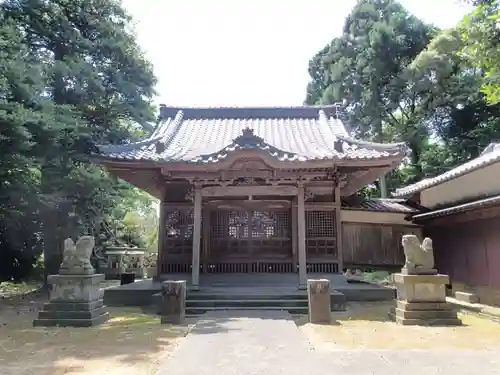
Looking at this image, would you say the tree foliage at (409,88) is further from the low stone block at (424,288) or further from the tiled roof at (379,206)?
the low stone block at (424,288)

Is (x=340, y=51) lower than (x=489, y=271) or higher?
higher

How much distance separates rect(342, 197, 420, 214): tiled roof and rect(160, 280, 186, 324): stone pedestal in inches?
339

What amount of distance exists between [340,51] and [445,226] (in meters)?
21.1

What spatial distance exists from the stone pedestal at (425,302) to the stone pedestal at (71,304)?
6.26m

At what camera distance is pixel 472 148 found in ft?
79.4

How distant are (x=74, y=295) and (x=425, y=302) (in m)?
7.12

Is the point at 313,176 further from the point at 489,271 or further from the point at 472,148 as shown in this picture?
the point at 472,148

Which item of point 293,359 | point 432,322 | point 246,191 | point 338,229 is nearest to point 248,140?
point 246,191

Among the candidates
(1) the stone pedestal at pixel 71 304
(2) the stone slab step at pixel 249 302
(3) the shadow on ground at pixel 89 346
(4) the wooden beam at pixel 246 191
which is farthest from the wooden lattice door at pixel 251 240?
(1) the stone pedestal at pixel 71 304

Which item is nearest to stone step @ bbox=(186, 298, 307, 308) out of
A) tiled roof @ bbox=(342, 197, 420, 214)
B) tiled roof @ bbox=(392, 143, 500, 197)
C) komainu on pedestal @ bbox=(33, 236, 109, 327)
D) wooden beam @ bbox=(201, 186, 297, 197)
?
komainu on pedestal @ bbox=(33, 236, 109, 327)

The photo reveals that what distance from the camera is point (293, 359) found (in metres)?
5.12

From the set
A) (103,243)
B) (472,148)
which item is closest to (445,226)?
(472,148)

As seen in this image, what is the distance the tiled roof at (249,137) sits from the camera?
1053 centimetres

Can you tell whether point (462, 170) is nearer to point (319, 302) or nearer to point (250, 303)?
point (319, 302)
